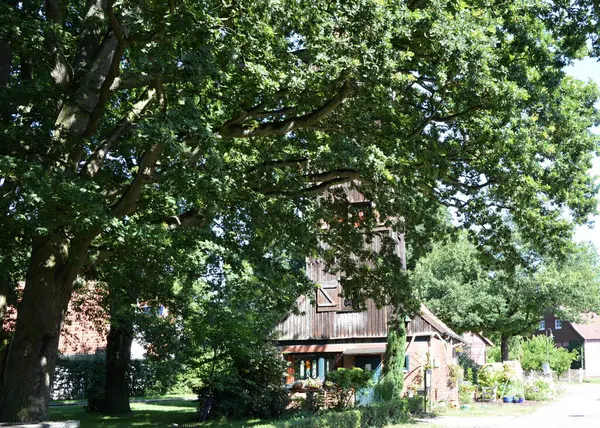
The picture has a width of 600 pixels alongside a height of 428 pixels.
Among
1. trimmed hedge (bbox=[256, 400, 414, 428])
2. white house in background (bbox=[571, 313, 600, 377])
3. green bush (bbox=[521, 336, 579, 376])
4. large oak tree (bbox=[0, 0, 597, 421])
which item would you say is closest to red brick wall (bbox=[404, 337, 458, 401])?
trimmed hedge (bbox=[256, 400, 414, 428])

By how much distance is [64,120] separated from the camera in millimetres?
12781

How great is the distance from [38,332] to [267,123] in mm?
6001

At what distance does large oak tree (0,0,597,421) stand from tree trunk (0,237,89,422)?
3cm

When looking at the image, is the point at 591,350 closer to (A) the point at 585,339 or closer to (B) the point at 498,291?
(A) the point at 585,339

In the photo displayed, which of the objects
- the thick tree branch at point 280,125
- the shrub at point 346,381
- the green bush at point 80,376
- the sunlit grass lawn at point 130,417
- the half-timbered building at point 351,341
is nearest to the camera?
the thick tree branch at point 280,125

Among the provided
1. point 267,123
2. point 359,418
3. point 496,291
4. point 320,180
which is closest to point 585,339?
point 496,291

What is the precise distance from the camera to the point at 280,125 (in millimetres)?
12312

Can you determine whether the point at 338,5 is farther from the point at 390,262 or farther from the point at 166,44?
the point at 390,262

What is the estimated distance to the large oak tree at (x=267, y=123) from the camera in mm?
10523

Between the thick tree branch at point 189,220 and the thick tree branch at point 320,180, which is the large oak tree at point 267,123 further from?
the thick tree branch at point 189,220

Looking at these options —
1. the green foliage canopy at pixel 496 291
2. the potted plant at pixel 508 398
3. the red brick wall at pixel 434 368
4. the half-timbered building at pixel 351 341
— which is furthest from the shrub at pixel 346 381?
the green foliage canopy at pixel 496 291

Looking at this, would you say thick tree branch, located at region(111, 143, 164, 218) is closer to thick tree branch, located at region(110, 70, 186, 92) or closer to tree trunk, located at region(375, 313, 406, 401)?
thick tree branch, located at region(110, 70, 186, 92)

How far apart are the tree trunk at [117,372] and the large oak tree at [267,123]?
1002cm

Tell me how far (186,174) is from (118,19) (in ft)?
9.36
